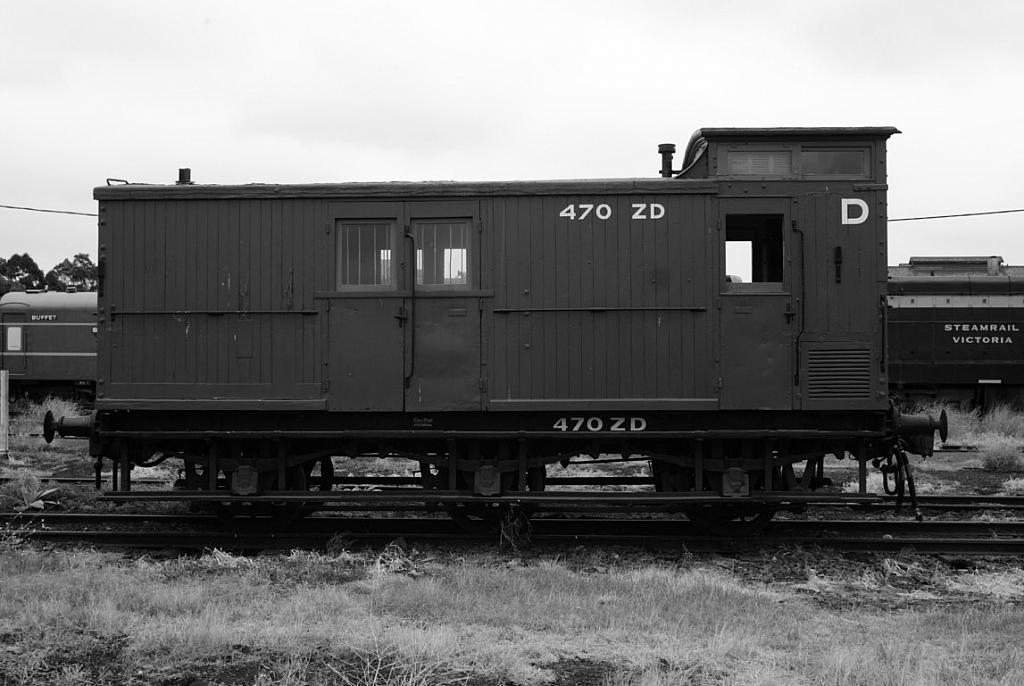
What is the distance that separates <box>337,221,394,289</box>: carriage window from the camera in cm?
843

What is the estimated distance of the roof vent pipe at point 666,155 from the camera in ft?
29.8

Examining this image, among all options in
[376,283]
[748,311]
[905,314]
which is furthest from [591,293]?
[905,314]

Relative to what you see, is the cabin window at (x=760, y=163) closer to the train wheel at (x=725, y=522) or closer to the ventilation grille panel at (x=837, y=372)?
the ventilation grille panel at (x=837, y=372)

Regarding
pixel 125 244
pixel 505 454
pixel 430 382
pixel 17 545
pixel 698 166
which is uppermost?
pixel 698 166

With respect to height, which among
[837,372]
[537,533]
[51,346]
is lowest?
[537,533]

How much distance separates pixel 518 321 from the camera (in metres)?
8.30

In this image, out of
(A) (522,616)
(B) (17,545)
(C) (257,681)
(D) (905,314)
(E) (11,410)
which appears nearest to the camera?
(C) (257,681)

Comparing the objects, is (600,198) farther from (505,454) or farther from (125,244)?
(125,244)

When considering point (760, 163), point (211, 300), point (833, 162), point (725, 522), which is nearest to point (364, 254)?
point (211, 300)

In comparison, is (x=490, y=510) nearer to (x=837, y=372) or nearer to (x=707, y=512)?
(x=707, y=512)

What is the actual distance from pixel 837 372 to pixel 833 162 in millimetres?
2119

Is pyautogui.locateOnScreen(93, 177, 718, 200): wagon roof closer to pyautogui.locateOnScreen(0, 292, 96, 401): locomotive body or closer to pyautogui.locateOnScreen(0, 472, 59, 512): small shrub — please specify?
pyautogui.locateOnScreen(0, 472, 59, 512): small shrub

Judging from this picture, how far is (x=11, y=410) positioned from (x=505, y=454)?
1833cm

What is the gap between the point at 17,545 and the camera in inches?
322
